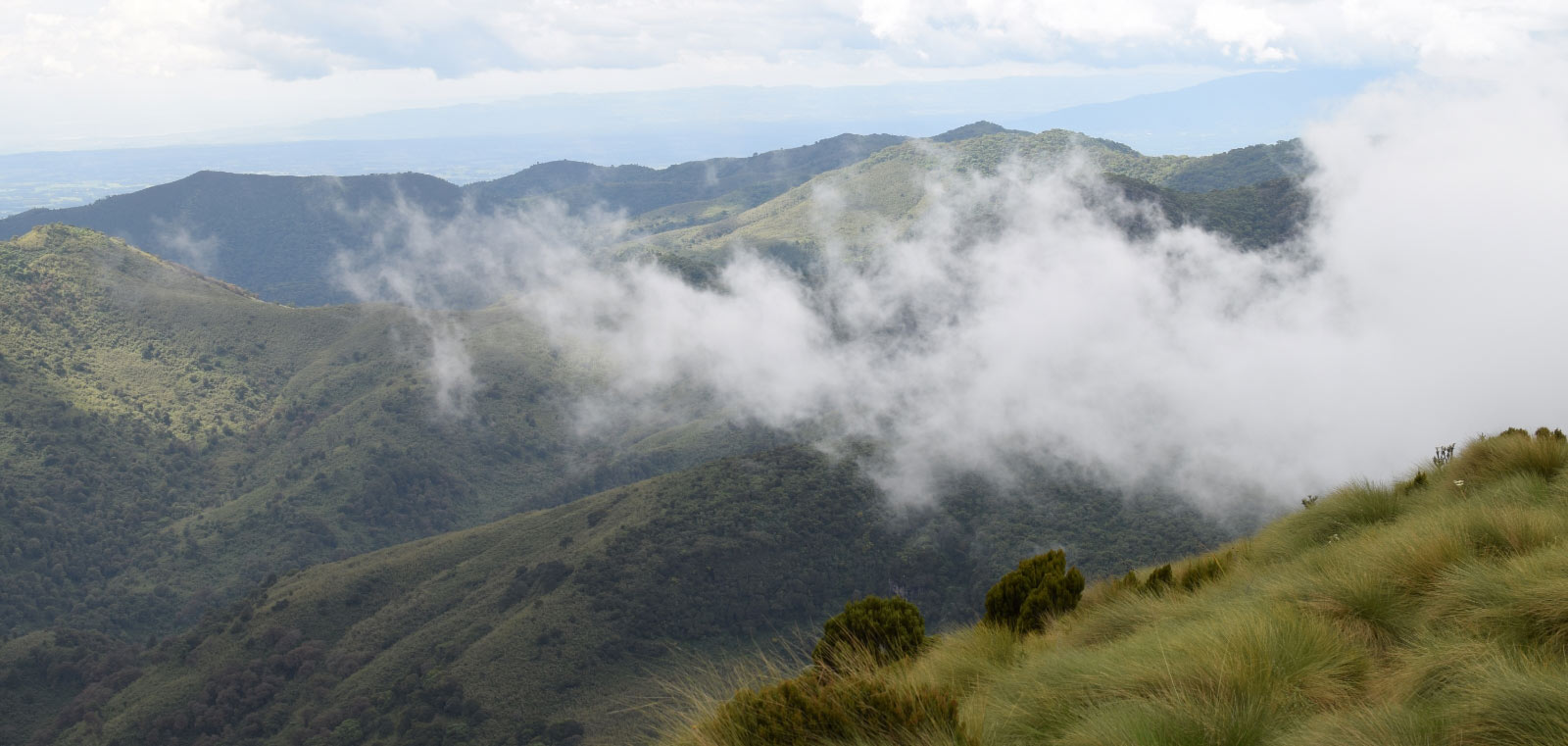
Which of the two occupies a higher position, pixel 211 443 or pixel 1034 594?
pixel 1034 594

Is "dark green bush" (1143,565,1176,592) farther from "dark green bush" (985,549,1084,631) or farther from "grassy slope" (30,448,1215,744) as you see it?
"grassy slope" (30,448,1215,744)

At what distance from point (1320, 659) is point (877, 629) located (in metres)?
7.19

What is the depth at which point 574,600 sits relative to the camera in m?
88.7

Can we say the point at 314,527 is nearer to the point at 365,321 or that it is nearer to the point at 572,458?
the point at 572,458

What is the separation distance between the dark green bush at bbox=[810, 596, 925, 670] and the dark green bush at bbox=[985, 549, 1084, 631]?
4.09 feet

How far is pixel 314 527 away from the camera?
480 feet

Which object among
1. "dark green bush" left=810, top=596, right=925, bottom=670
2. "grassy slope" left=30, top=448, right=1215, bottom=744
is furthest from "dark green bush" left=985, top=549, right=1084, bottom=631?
"grassy slope" left=30, top=448, right=1215, bottom=744

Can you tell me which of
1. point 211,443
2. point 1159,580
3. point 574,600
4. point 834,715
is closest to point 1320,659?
point 834,715

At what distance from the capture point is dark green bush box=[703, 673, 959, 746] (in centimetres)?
682

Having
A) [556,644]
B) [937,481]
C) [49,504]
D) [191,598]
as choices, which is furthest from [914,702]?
[49,504]

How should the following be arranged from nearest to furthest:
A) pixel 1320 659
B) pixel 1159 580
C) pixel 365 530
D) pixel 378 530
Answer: pixel 1320 659, pixel 1159 580, pixel 365 530, pixel 378 530

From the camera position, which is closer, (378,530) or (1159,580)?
(1159,580)

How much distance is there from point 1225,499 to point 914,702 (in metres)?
118

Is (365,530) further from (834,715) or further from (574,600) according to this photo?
(834,715)
